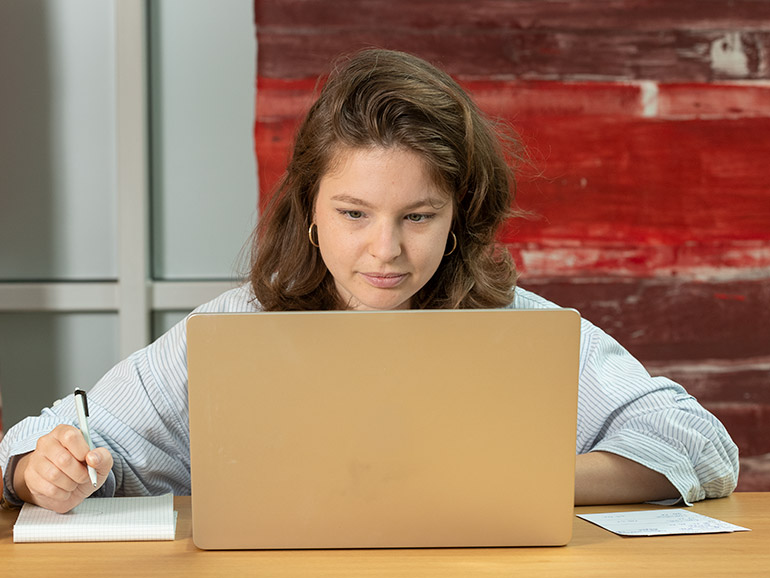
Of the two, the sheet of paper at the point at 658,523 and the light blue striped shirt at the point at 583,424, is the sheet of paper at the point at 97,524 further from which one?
the sheet of paper at the point at 658,523

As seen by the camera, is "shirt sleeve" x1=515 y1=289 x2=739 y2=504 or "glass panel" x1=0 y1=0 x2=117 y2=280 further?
"glass panel" x1=0 y1=0 x2=117 y2=280

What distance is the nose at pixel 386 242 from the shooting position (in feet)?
3.44

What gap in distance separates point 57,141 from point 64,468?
1.31 m

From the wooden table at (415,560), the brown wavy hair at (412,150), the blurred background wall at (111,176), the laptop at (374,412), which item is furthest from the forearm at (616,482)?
the blurred background wall at (111,176)

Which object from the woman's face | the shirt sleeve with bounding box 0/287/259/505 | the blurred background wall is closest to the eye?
the woman's face

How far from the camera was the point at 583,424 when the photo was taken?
1.22 m

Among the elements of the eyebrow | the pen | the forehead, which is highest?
the forehead

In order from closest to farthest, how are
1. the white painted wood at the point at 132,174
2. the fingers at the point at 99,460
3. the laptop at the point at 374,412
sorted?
the laptop at the point at 374,412 < the fingers at the point at 99,460 < the white painted wood at the point at 132,174

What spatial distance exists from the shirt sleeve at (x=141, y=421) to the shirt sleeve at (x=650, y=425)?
1.88 feet

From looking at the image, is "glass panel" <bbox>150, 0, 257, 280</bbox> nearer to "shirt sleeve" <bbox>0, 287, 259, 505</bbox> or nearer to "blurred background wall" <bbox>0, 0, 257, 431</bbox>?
"blurred background wall" <bbox>0, 0, 257, 431</bbox>

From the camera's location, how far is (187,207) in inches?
80.6

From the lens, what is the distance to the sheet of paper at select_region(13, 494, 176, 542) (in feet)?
2.83

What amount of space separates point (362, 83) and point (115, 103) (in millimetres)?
1022

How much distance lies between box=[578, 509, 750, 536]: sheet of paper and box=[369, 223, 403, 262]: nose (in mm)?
374
